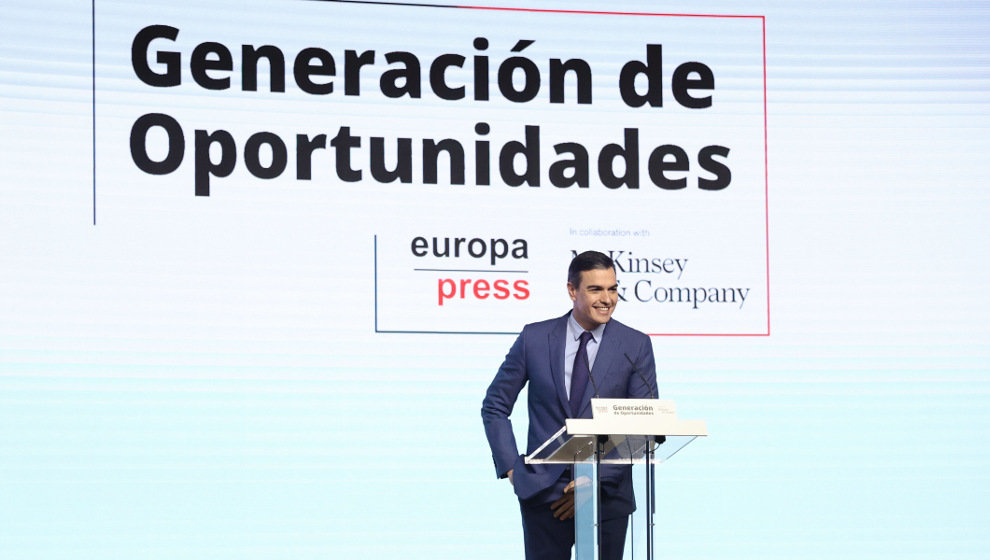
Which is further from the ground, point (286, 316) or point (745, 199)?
point (745, 199)

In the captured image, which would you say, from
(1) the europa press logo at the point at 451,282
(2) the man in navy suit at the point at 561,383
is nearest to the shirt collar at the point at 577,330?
(2) the man in navy suit at the point at 561,383

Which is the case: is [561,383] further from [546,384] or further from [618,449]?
[618,449]

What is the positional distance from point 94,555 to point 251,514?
593 mm

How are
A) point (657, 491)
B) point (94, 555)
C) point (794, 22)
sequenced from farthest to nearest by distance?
1. point (794, 22)
2. point (657, 491)
3. point (94, 555)

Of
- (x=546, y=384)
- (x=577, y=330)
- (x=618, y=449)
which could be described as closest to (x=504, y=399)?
(x=546, y=384)

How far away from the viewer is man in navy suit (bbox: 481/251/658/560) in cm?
435

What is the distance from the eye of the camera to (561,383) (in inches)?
177

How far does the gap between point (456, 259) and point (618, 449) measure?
1.88 m

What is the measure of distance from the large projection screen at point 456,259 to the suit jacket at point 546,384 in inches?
32.7

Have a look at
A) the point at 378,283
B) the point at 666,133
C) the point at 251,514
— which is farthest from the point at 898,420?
the point at 251,514

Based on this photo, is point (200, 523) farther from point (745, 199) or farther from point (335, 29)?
point (745, 199)

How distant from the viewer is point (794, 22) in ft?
19.3

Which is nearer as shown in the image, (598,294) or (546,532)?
(546,532)

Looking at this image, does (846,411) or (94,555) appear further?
(846,411)
